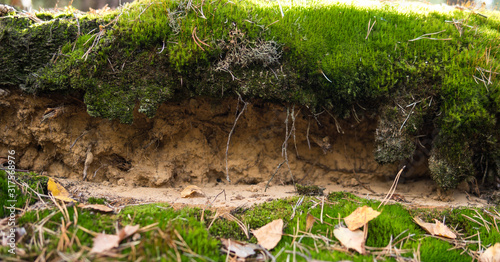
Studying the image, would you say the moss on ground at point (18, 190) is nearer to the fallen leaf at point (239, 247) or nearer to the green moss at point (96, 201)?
the green moss at point (96, 201)

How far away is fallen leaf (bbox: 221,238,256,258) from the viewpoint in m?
1.84

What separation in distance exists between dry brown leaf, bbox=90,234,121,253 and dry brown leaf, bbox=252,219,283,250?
0.89m

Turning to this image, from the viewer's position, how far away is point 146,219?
193 cm

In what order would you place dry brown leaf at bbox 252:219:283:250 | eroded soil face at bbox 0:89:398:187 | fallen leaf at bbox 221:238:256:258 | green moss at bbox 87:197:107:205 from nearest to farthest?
fallen leaf at bbox 221:238:256:258 < dry brown leaf at bbox 252:219:283:250 < green moss at bbox 87:197:107:205 < eroded soil face at bbox 0:89:398:187

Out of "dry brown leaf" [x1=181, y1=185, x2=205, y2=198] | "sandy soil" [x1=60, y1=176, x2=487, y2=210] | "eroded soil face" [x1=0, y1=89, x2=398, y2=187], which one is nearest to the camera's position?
"sandy soil" [x1=60, y1=176, x2=487, y2=210]

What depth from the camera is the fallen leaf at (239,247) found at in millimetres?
1835

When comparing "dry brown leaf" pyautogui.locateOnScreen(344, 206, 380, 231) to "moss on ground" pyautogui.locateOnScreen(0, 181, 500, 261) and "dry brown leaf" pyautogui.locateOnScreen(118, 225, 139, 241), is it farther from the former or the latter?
"dry brown leaf" pyautogui.locateOnScreen(118, 225, 139, 241)

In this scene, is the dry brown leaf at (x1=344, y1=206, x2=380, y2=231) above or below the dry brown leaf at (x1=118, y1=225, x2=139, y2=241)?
above

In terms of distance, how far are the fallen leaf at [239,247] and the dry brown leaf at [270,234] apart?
0.26 ft

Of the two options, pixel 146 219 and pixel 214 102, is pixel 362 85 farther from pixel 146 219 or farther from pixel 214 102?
pixel 146 219

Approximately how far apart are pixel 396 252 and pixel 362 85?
147 centimetres

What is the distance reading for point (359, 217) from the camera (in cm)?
210

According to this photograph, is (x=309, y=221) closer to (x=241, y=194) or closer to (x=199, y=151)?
(x=241, y=194)

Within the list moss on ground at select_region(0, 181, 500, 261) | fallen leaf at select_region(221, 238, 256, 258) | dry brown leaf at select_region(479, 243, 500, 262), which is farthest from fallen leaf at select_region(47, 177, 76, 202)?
dry brown leaf at select_region(479, 243, 500, 262)
